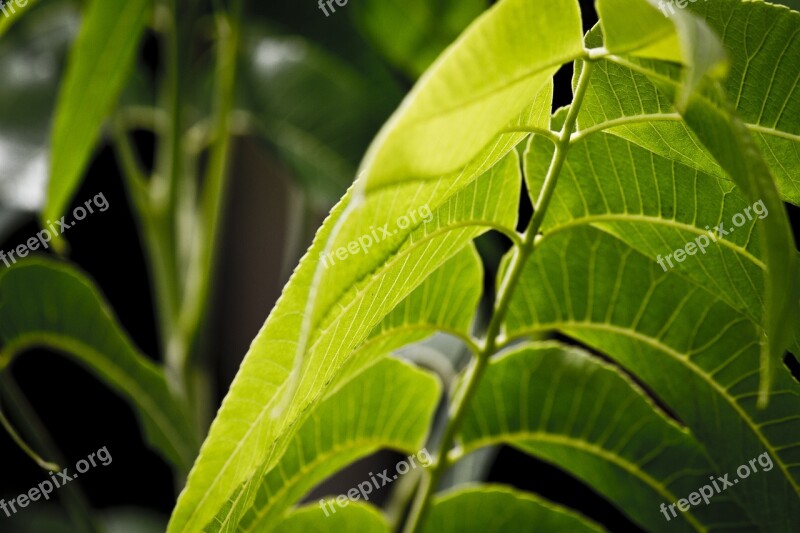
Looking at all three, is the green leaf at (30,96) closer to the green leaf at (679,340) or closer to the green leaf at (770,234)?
the green leaf at (679,340)

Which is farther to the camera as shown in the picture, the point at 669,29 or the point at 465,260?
the point at 465,260

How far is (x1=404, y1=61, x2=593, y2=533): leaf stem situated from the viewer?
0.28 m

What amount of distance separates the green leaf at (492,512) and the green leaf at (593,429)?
0.03m

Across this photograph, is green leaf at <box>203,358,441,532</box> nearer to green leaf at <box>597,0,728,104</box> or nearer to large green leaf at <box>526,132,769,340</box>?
large green leaf at <box>526,132,769,340</box>

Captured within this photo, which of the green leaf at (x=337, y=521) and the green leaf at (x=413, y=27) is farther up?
the green leaf at (x=413, y=27)

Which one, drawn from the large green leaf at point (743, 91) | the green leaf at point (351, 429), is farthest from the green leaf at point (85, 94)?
the large green leaf at point (743, 91)

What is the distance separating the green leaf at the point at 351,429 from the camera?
14.9 inches

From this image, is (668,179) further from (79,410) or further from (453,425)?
(79,410)

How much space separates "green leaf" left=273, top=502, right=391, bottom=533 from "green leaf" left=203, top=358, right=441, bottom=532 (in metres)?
0.02

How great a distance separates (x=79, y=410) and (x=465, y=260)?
107 cm

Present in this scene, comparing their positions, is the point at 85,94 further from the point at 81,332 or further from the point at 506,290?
the point at 506,290

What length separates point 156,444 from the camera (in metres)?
0.50

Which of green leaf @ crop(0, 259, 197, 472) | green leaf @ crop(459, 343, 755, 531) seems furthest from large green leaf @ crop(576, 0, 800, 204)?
green leaf @ crop(0, 259, 197, 472)

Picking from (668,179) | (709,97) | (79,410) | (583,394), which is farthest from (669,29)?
(79,410)
